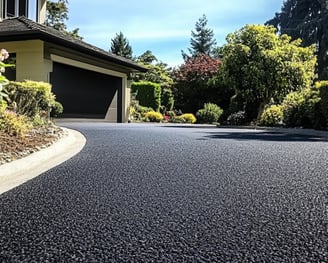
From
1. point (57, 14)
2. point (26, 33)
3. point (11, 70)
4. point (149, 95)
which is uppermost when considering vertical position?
point (57, 14)

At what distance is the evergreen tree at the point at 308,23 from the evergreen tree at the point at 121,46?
17.1 meters

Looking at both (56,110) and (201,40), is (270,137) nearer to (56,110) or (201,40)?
(56,110)

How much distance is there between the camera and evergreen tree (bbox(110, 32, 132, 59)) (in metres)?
47.7

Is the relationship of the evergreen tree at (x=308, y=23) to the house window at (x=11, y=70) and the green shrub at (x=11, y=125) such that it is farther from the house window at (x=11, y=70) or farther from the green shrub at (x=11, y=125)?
the green shrub at (x=11, y=125)

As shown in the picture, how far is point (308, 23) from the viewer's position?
37.5 meters

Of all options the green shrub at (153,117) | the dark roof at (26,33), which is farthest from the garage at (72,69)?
the green shrub at (153,117)

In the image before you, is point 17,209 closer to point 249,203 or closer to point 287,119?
point 249,203

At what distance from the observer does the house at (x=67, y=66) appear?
14.4 m

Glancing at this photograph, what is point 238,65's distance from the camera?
1872 centimetres

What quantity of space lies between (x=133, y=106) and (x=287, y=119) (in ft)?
32.4

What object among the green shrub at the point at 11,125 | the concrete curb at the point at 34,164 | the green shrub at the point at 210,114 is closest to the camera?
the concrete curb at the point at 34,164

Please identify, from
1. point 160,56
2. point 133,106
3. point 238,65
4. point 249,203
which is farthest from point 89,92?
point 160,56

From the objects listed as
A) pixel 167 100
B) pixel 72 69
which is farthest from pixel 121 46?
pixel 72 69

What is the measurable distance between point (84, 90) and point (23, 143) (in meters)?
12.1
